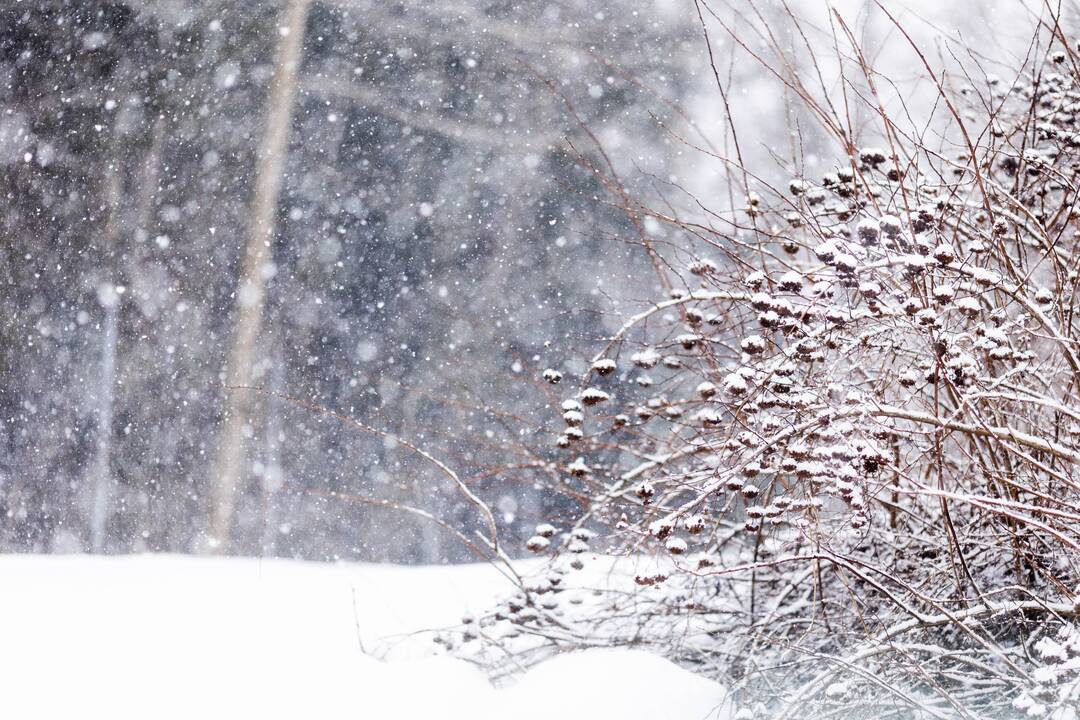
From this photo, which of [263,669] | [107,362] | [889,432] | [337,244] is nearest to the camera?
[889,432]

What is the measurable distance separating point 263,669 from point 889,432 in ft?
6.66

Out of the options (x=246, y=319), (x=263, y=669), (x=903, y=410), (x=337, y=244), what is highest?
(x=903, y=410)

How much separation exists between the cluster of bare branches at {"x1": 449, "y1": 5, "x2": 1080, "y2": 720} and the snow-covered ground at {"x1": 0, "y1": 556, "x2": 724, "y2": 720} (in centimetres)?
23

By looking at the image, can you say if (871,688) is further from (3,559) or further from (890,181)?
(3,559)

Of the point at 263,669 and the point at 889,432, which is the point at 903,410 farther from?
the point at 263,669

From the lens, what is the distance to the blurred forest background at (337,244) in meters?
4.97

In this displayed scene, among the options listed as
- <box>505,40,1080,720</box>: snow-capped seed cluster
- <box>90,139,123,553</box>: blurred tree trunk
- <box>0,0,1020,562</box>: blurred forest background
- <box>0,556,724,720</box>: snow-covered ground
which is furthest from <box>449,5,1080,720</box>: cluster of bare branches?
<box>90,139,123,553</box>: blurred tree trunk

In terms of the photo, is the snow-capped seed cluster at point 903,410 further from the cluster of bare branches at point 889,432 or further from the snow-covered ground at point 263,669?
the snow-covered ground at point 263,669

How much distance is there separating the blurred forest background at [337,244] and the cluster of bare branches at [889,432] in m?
2.01

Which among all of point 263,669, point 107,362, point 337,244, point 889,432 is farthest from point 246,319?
point 889,432

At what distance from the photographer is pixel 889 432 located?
168 cm

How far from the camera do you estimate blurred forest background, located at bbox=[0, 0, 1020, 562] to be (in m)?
4.97

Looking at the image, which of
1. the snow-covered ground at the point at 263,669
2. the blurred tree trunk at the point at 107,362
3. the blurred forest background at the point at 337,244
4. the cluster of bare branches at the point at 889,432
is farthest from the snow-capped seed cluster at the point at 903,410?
the blurred tree trunk at the point at 107,362

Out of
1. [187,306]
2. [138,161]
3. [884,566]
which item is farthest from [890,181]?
[138,161]
